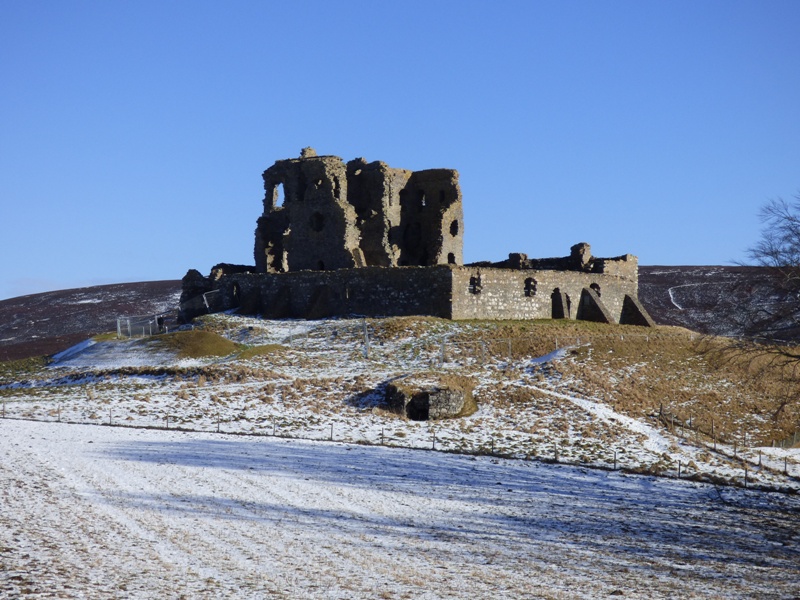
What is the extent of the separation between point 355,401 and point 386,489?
12.5 m

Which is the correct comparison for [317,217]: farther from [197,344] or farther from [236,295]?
[197,344]

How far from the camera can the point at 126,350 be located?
43.8 meters

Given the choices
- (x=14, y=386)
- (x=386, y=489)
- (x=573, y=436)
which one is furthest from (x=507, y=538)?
(x=14, y=386)

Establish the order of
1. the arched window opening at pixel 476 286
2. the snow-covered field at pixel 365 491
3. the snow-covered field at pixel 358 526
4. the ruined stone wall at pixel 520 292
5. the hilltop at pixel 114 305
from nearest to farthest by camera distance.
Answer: the snow-covered field at pixel 358 526, the snow-covered field at pixel 365 491, the ruined stone wall at pixel 520 292, the arched window opening at pixel 476 286, the hilltop at pixel 114 305

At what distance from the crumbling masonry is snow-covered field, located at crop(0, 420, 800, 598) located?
21310 mm

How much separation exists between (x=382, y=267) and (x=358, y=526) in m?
30.4

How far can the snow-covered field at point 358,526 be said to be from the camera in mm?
13703

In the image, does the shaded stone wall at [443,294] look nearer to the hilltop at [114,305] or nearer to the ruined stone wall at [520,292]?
the ruined stone wall at [520,292]

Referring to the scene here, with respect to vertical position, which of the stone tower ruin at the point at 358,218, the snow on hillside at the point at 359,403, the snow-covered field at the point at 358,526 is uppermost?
the stone tower ruin at the point at 358,218

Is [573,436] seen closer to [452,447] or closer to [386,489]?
[452,447]

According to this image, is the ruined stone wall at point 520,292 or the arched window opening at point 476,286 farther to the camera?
the arched window opening at point 476,286

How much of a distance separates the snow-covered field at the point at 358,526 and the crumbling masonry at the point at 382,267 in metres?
21.3

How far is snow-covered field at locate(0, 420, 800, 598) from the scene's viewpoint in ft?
45.0

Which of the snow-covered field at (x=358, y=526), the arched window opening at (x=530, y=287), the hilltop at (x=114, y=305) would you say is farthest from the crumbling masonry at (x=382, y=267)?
the snow-covered field at (x=358, y=526)
